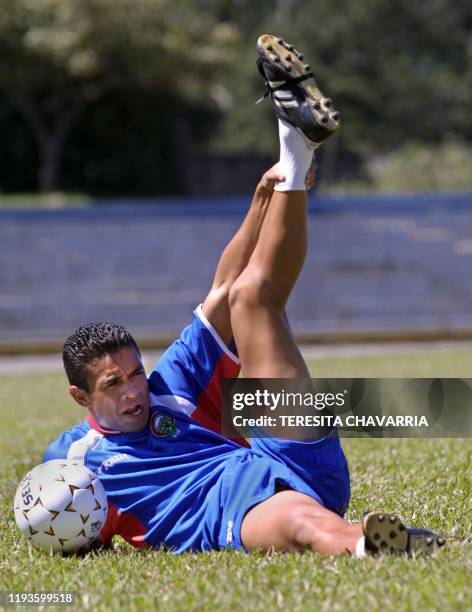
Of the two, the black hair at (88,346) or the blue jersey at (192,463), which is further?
the black hair at (88,346)

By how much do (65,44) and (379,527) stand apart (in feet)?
91.8

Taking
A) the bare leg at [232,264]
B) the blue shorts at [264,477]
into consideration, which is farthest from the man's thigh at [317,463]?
the bare leg at [232,264]

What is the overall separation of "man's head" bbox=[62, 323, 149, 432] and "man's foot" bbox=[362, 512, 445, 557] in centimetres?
108

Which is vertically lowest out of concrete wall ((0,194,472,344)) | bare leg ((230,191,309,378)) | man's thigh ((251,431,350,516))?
concrete wall ((0,194,472,344))

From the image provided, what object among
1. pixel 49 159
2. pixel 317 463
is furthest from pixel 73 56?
pixel 317 463

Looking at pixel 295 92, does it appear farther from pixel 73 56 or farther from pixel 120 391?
pixel 73 56

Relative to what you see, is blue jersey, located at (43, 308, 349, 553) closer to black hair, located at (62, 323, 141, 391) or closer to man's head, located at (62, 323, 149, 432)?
man's head, located at (62, 323, 149, 432)

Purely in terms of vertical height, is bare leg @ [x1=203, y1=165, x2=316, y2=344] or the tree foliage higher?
the tree foliage

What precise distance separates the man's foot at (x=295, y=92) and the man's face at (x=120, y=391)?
1.08 meters

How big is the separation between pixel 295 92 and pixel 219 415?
53.0 inches

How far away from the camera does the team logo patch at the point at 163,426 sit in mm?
4223

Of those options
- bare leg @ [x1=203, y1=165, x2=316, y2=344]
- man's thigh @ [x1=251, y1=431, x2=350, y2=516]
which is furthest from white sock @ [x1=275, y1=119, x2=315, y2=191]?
man's thigh @ [x1=251, y1=431, x2=350, y2=516]

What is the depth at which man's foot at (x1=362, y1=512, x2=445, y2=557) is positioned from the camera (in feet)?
11.4

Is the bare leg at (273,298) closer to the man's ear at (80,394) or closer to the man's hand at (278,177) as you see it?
the man's hand at (278,177)
